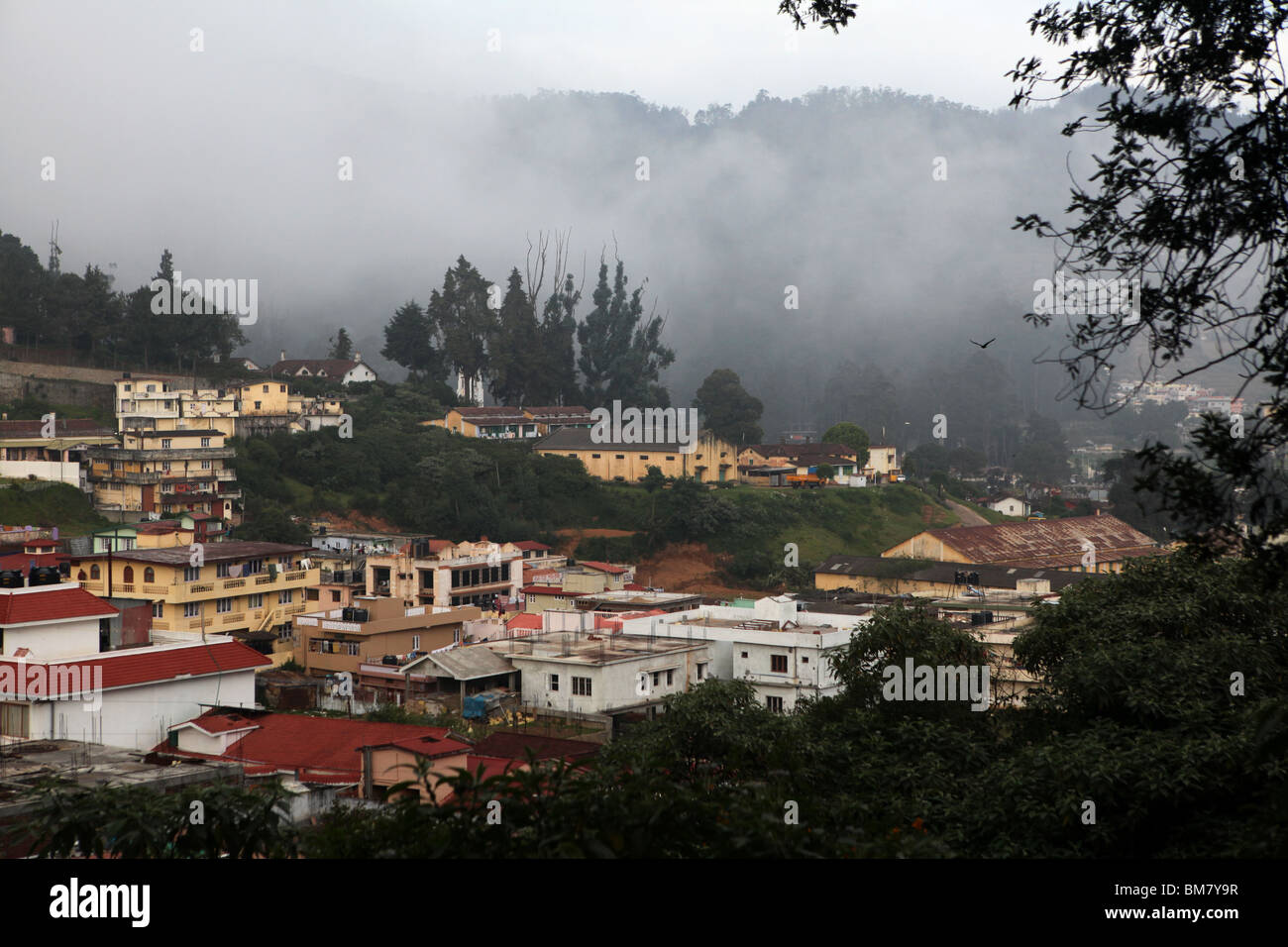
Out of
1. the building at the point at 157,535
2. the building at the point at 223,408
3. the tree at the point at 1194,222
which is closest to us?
the tree at the point at 1194,222

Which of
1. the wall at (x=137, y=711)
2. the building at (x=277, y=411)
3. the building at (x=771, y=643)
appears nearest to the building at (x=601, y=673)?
the building at (x=771, y=643)

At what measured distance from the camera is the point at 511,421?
4872cm

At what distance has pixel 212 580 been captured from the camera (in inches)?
930

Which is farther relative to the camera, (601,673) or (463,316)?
(463,316)

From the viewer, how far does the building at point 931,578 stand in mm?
28484

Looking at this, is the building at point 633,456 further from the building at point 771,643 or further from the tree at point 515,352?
the building at point 771,643

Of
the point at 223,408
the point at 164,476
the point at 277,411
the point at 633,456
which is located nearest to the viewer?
the point at 164,476

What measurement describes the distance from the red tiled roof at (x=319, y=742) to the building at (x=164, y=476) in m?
18.4

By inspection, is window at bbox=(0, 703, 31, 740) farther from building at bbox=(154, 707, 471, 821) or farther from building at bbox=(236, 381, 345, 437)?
building at bbox=(236, 381, 345, 437)

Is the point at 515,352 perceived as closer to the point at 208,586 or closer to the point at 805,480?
the point at 805,480

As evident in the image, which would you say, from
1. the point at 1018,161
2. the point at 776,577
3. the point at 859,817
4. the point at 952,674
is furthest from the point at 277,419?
the point at 1018,161

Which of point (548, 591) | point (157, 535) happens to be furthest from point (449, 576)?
point (157, 535)

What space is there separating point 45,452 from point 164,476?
3.15m
